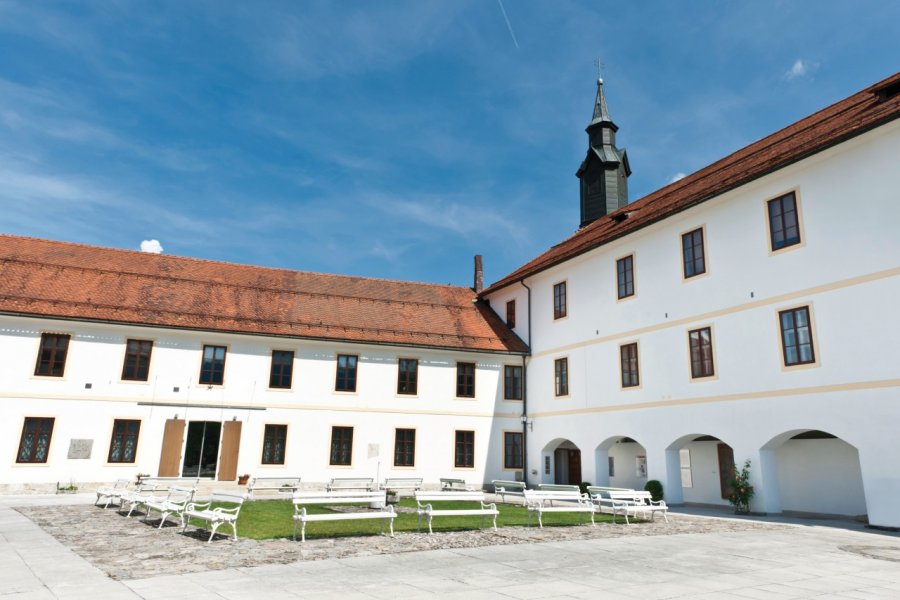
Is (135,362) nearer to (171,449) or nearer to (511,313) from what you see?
(171,449)

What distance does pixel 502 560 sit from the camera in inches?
331

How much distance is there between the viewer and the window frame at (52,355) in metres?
20.1

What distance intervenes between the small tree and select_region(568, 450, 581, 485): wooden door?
9.67 meters

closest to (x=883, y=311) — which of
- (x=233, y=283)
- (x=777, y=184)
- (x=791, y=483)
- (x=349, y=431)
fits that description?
(x=777, y=184)

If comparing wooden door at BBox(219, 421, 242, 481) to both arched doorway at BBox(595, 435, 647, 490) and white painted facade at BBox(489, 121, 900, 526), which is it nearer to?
white painted facade at BBox(489, 121, 900, 526)

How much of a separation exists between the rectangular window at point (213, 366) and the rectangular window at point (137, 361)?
5.94ft

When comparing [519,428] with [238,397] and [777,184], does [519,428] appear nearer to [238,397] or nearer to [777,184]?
[238,397]

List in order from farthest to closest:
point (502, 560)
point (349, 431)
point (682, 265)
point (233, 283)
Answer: point (233, 283) < point (349, 431) < point (682, 265) < point (502, 560)

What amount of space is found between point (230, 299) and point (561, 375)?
1342 cm

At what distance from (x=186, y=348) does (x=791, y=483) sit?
19963 mm

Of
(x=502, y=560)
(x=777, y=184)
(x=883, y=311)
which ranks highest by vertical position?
(x=777, y=184)

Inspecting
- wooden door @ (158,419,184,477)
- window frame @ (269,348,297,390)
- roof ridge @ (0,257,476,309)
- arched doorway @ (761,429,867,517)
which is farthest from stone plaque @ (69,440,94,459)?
arched doorway @ (761,429,867,517)

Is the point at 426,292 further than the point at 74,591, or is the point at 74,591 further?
the point at 426,292

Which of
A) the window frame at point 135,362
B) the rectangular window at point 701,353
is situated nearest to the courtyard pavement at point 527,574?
the rectangular window at point 701,353
